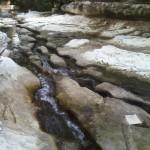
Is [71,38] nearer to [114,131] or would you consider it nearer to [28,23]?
A: [28,23]

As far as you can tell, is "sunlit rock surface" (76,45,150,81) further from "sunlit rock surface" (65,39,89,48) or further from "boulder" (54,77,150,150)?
"boulder" (54,77,150,150)

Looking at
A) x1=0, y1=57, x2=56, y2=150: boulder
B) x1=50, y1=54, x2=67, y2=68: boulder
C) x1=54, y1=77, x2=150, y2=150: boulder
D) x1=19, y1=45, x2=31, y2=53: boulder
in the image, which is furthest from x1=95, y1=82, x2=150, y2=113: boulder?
x1=19, y1=45, x2=31, y2=53: boulder

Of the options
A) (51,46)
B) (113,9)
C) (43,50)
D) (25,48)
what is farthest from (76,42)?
(113,9)

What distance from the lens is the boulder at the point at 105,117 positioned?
21.1ft

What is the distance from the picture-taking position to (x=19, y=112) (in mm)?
7699

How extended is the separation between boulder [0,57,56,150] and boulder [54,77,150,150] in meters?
1.03

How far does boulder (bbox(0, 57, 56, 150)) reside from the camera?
20.4 feet

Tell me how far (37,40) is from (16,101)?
370 inches

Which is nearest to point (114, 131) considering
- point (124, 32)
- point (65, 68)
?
point (65, 68)

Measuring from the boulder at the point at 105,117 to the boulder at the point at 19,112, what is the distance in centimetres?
103

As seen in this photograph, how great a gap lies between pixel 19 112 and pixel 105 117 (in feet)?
7.44

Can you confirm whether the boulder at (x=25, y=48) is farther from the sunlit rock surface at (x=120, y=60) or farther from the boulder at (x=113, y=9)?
the boulder at (x=113, y=9)

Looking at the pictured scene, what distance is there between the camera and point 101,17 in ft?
72.6

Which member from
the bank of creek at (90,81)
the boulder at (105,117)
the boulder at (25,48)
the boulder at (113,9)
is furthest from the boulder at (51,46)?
the boulder at (113,9)
